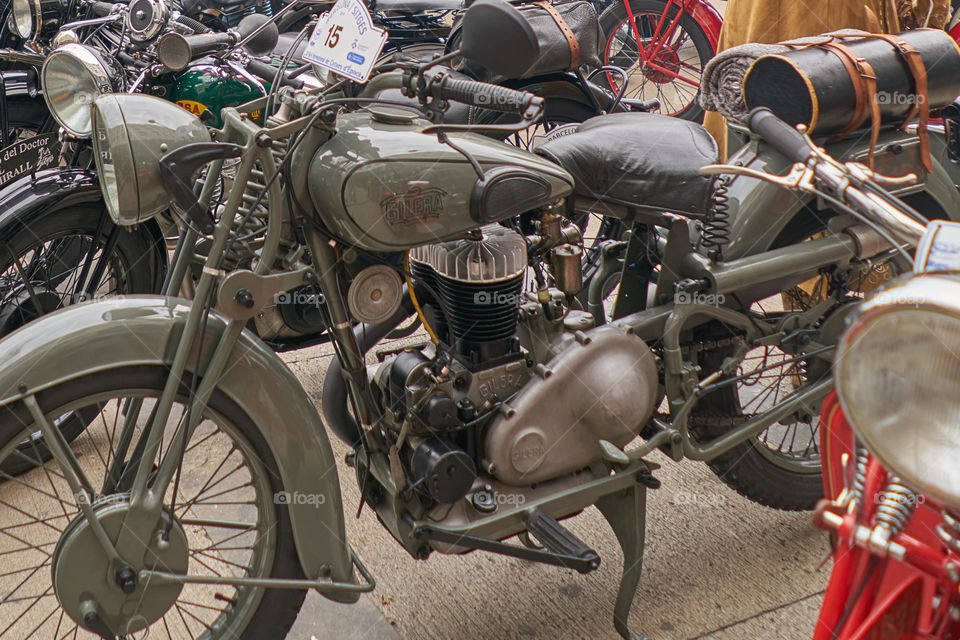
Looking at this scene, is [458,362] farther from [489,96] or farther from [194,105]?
[194,105]

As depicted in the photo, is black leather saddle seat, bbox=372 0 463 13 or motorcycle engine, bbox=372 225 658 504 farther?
black leather saddle seat, bbox=372 0 463 13

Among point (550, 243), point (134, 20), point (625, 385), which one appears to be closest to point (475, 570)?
point (625, 385)

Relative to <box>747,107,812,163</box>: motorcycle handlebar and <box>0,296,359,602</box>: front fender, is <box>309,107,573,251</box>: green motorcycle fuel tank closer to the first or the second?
<box>0,296,359,602</box>: front fender

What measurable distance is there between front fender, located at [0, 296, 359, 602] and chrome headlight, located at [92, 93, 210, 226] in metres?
0.20

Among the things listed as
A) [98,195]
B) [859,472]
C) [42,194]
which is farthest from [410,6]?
[859,472]

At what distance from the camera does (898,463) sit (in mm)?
955

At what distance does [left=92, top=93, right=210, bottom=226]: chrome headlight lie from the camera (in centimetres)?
165

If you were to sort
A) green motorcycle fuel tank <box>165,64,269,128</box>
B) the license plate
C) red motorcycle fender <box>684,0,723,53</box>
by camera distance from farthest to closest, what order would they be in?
red motorcycle fender <box>684,0,723,53</box>
green motorcycle fuel tank <box>165,64,269,128</box>
the license plate

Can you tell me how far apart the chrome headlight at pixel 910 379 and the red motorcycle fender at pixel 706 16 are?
594 centimetres

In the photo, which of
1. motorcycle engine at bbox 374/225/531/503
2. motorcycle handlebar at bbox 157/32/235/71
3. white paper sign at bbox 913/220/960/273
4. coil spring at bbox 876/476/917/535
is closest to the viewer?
white paper sign at bbox 913/220/960/273

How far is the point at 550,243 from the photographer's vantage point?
210 centimetres

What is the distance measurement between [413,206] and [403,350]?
1.41ft

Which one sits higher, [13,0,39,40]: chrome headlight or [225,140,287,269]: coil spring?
[225,140,287,269]: coil spring

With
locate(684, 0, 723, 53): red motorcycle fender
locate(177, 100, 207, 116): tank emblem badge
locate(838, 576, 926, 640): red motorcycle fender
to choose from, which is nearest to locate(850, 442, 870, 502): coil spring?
locate(838, 576, 926, 640): red motorcycle fender
